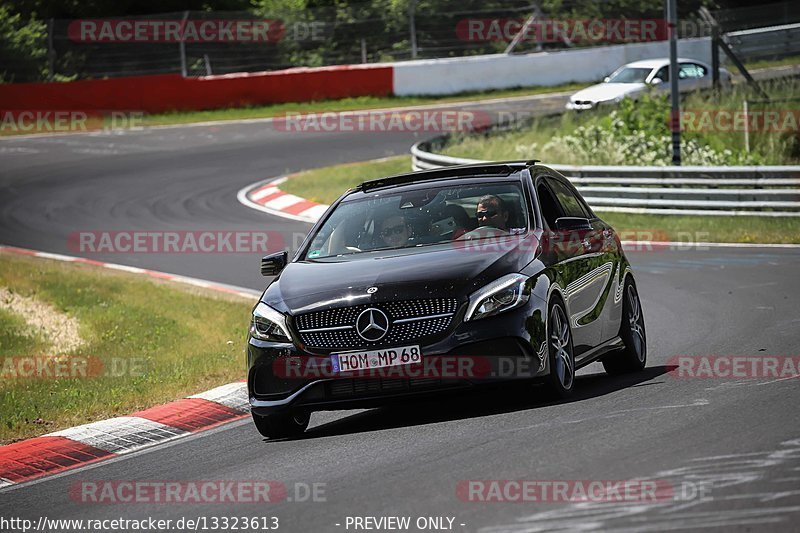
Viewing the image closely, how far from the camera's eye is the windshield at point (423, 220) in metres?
9.33

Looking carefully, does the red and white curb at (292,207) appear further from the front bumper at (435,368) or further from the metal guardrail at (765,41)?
the metal guardrail at (765,41)

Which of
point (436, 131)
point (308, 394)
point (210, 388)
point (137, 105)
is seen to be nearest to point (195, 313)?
point (210, 388)

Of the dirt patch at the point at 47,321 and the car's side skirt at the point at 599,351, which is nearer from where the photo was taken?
the car's side skirt at the point at 599,351

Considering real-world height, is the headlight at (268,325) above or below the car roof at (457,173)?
below

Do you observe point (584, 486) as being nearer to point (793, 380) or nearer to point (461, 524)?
point (461, 524)

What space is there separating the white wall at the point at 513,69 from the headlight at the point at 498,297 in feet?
109

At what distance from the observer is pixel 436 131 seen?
116ft

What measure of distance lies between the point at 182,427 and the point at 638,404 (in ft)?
10.6

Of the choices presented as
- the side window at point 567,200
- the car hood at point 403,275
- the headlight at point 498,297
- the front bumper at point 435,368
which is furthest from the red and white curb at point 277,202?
the headlight at point 498,297

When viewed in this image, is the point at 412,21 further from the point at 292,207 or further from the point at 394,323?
the point at 394,323

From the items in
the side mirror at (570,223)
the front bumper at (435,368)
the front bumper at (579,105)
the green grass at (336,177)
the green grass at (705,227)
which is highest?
the side mirror at (570,223)

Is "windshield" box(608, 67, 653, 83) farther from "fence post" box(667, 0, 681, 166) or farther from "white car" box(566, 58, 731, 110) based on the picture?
"fence post" box(667, 0, 681, 166)

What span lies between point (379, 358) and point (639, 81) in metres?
28.5

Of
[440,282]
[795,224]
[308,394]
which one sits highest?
[440,282]
